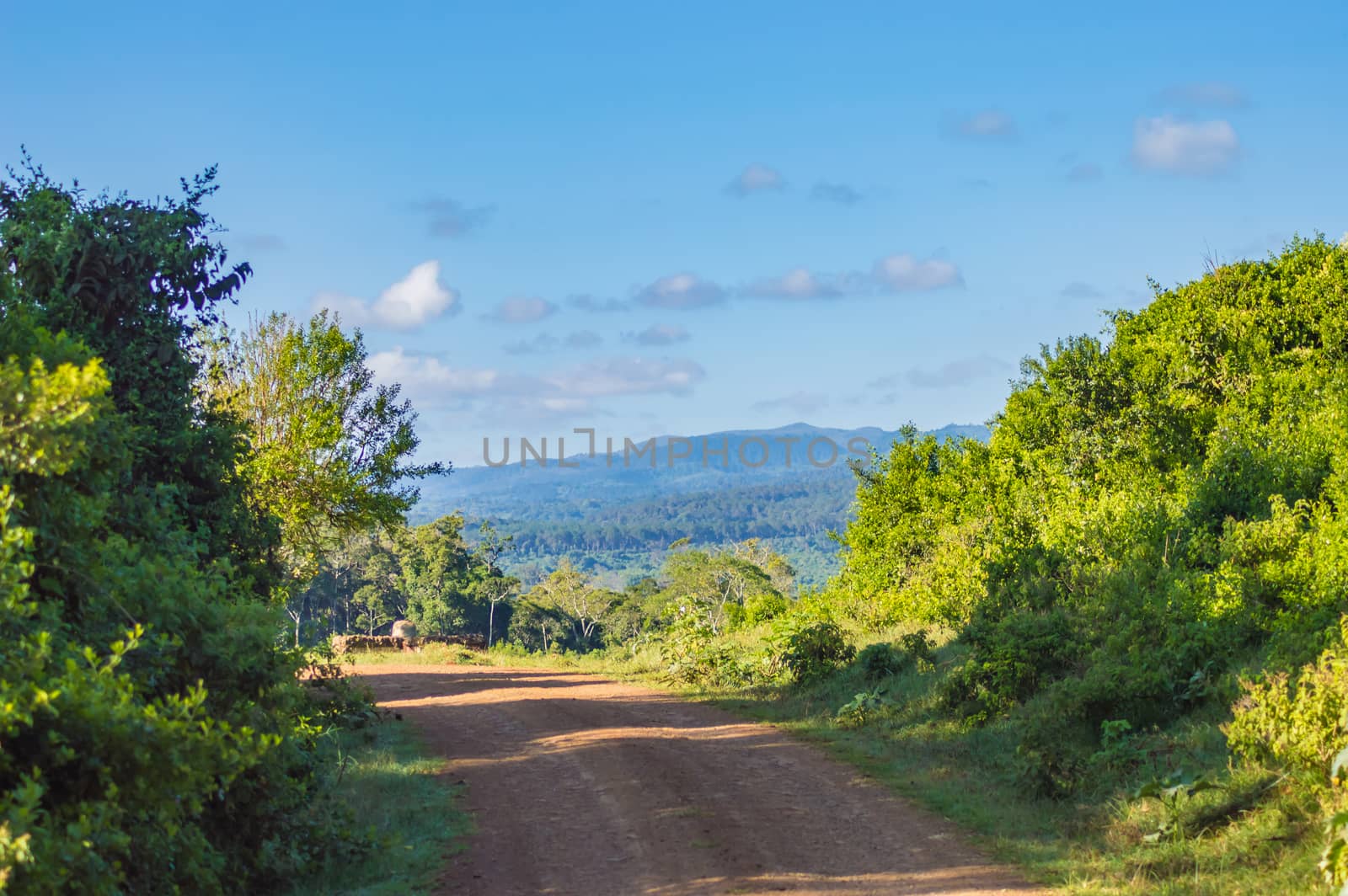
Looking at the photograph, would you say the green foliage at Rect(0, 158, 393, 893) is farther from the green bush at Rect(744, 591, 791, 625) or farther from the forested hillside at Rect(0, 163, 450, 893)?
the green bush at Rect(744, 591, 791, 625)

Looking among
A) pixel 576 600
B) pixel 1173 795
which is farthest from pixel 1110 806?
pixel 576 600

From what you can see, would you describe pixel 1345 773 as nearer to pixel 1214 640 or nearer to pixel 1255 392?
pixel 1214 640

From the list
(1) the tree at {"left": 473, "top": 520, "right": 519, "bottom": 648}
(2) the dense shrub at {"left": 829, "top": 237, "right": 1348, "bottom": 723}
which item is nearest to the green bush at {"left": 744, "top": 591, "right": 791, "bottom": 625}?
(2) the dense shrub at {"left": 829, "top": 237, "right": 1348, "bottom": 723}

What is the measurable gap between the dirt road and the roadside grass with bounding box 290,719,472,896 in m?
0.27

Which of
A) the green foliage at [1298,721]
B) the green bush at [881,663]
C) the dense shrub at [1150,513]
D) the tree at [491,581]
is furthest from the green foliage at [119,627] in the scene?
the tree at [491,581]

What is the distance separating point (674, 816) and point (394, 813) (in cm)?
270

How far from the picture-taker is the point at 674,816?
34.5 ft

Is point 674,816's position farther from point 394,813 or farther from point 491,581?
point 491,581

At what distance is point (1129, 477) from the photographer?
20922 mm

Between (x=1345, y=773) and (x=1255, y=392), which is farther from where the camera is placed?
(x=1255, y=392)

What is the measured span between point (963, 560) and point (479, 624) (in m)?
51.8

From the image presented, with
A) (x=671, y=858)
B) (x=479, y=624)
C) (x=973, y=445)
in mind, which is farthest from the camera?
(x=479, y=624)

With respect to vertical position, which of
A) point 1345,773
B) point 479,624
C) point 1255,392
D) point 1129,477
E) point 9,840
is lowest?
point 479,624

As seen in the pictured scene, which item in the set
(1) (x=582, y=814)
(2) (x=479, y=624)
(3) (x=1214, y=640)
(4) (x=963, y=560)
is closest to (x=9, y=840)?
(1) (x=582, y=814)
